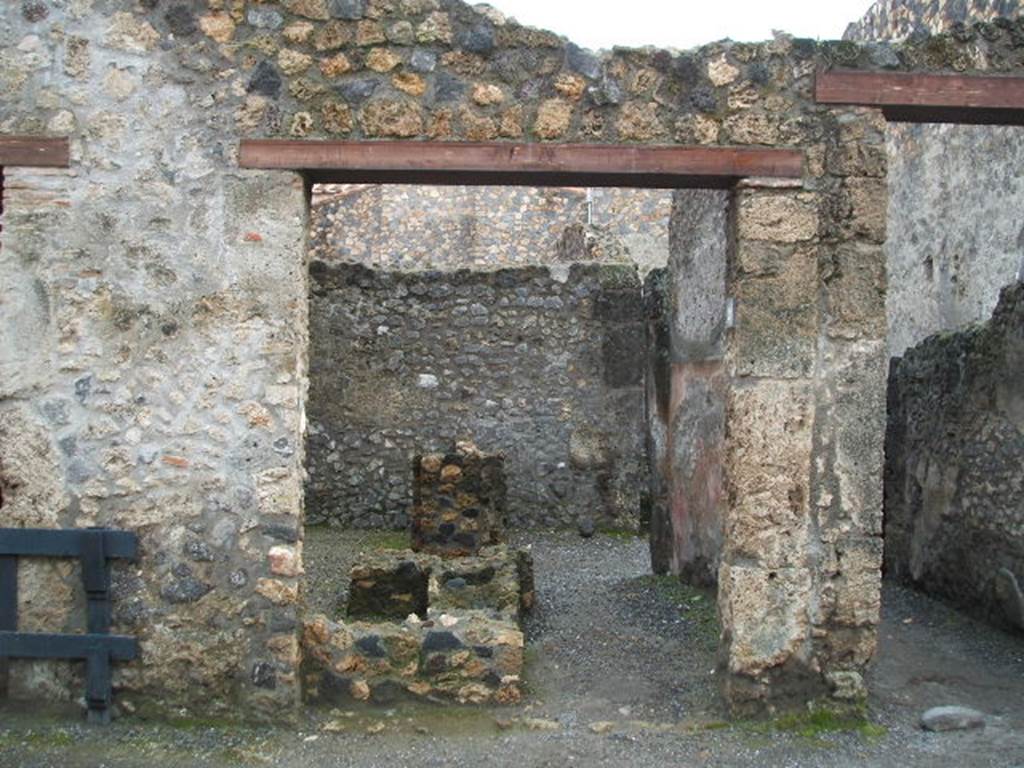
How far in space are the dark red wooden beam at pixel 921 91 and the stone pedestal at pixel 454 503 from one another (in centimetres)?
443

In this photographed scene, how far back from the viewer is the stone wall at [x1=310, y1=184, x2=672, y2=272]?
16344 mm

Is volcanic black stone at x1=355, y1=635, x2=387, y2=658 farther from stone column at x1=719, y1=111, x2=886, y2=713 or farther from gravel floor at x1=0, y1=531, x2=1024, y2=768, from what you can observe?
stone column at x1=719, y1=111, x2=886, y2=713

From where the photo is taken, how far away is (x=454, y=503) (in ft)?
27.2

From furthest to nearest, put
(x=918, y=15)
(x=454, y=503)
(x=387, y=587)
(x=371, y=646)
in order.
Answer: (x=918, y=15) < (x=454, y=503) < (x=387, y=587) < (x=371, y=646)

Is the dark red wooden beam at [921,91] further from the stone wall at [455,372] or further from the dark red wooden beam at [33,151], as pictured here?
the stone wall at [455,372]

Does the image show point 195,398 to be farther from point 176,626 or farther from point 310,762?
point 310,762

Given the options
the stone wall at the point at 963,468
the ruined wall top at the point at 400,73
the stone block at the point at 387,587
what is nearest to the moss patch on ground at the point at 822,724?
the stone wall at the point at 963,468

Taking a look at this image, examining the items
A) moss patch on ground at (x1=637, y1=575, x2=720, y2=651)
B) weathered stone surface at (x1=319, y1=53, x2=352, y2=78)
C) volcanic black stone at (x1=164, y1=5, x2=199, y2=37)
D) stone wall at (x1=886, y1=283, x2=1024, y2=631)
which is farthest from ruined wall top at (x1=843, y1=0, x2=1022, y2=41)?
volcanic black stone at (x1=164, y1=5, x2=199, y2=37)

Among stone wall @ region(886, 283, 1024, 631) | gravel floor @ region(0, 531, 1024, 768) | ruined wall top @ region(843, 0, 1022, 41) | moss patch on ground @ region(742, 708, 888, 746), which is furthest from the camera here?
ruined wall top @ region(843, 0, 1022, 41)

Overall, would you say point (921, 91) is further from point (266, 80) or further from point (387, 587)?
point (387, 587)

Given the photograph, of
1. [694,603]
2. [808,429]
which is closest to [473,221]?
[694,603]

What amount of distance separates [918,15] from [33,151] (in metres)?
8.65

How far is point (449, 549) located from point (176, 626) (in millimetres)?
3870

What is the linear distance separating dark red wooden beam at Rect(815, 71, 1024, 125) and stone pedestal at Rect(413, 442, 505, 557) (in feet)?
14.5
